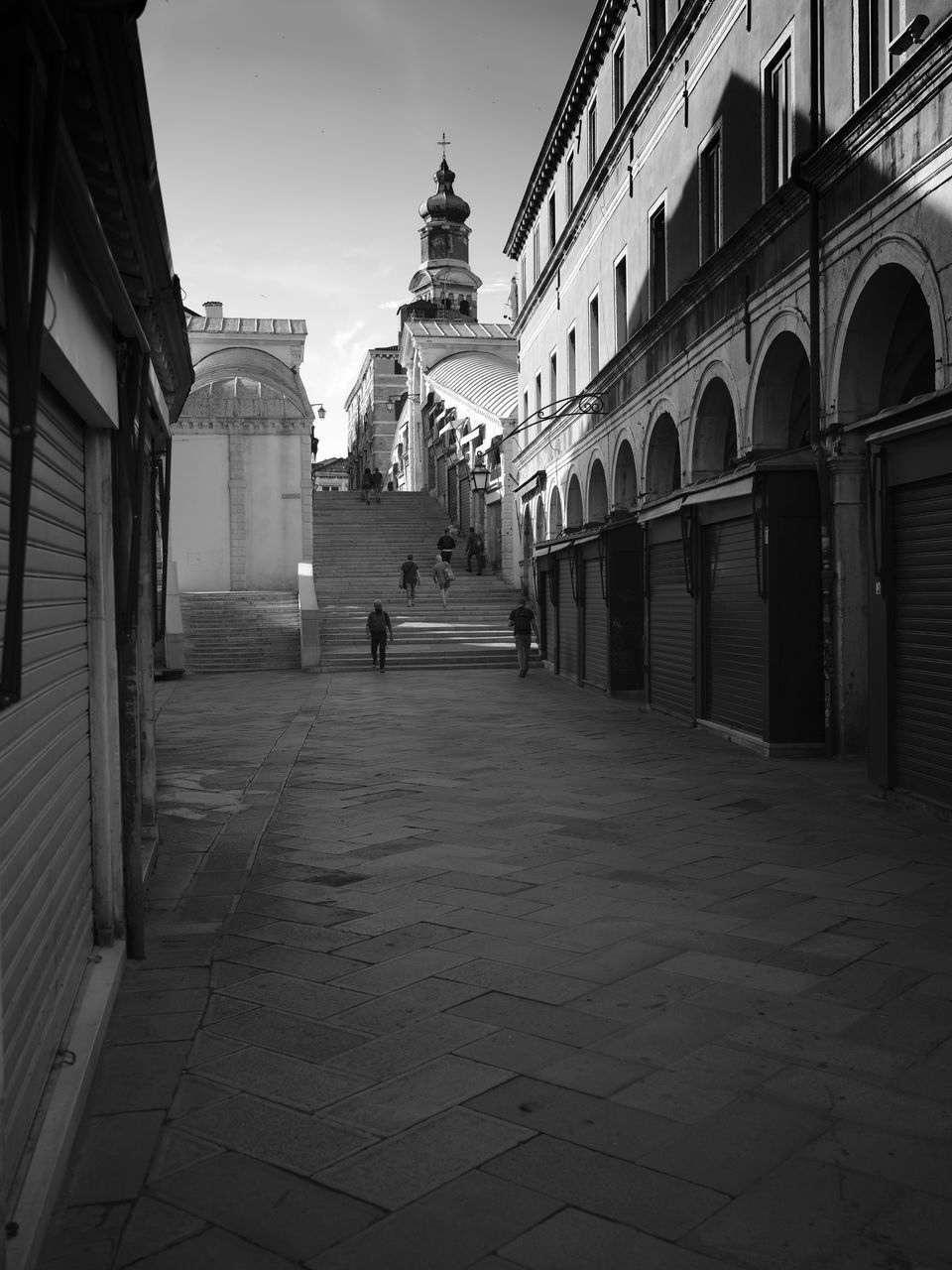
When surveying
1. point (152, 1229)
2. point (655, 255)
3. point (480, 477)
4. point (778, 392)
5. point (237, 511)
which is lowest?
point (152, 1229)

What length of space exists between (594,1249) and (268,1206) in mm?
809

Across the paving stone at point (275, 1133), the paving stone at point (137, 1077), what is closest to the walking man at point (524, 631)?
the paving stone at point (137, 1077)

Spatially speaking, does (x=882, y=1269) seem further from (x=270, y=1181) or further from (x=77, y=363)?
(x=77, y=363)

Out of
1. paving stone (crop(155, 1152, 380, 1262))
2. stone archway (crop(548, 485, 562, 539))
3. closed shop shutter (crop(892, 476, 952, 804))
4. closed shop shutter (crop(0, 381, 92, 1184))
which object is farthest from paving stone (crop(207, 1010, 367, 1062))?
stone archway (crop(548, 485, 562, 539))

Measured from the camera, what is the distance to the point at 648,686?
1578 cm

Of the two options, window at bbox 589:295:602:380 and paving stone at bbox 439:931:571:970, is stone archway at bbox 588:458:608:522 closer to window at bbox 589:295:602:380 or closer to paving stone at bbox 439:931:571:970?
window at bbox 589:295:602:380

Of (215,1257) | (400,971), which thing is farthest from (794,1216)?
(400,971)

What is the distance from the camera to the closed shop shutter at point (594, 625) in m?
17.8

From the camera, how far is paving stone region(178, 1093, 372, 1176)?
3.29m

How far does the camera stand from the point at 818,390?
1151 cm

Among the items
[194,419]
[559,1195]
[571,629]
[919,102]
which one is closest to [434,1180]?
[559,1195]

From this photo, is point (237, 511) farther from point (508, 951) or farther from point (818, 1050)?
point (818, 1050)

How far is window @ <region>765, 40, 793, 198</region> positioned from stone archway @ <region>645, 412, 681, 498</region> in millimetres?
5354

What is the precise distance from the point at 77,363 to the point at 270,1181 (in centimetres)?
247
